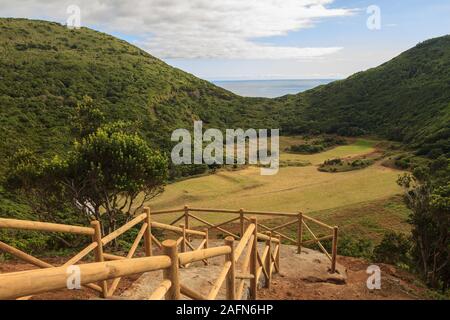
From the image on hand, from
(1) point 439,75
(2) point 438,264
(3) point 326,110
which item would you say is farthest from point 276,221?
(1) point 439,75

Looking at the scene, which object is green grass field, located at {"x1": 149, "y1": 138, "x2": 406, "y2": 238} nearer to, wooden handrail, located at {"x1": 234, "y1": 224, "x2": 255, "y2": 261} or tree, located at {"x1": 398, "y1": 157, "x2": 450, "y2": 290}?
tree, located at {"x1": 398, "y1": 157, "x2": 450, "y2": 290}

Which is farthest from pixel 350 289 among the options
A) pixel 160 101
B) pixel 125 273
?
pixel 160 101

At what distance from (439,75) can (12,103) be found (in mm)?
84776

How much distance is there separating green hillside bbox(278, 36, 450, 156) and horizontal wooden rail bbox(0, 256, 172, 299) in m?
57.9

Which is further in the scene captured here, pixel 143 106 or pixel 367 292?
pixel 143 106

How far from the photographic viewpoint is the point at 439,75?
85.6 meters

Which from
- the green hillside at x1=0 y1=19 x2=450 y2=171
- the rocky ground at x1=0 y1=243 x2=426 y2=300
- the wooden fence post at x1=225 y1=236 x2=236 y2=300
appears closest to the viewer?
the wooden fence post at x1=225 y1=236 x2=236 y2=300

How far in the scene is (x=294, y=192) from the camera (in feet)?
133

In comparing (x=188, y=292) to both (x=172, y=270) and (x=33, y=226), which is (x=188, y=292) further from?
(x=33, y=226)

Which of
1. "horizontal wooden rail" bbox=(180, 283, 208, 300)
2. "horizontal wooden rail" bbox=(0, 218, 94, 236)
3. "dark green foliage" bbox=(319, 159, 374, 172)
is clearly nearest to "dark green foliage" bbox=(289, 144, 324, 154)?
"dark green foliage" bbox=(319, 159, 374, 172)

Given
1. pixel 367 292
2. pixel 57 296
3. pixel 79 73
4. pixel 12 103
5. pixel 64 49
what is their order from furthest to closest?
pixel 64 49 < pixel 79 73 < pixel 12 103 < pixel 367 292 < pixel 57 296

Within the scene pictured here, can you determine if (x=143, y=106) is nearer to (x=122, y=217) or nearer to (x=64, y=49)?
(x=64, y=49)

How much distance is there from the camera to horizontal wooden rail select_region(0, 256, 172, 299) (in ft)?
7.48

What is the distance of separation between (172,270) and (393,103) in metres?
90.8
